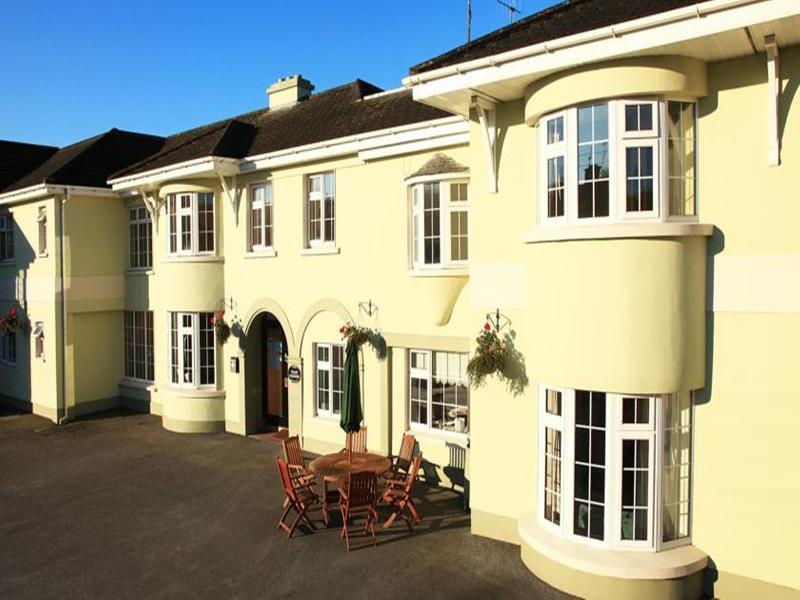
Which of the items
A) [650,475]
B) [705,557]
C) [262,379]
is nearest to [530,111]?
[650,475]

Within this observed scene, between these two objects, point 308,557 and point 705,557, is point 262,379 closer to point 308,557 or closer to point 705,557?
point 308,557

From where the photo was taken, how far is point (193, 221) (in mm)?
17156

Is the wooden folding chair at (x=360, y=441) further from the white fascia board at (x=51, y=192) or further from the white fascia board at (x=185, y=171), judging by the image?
the white fascia board at (x=51, y=192)

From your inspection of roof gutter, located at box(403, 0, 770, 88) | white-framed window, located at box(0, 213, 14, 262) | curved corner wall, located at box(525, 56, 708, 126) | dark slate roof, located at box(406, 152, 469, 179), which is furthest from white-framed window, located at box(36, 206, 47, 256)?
curved corner wall, located at box(525, 56, 708, 126)

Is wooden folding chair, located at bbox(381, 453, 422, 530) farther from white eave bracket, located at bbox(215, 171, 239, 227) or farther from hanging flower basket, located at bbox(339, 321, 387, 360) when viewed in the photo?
white eave bracket, located at bbox(215, 171, 239, 227)

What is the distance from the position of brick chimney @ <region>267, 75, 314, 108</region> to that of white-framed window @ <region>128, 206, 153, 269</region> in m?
5.26

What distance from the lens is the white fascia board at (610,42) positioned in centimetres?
703

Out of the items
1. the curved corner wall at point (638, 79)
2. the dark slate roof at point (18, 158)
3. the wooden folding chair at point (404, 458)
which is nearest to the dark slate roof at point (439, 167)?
the curved corner wall at point (638, 79)

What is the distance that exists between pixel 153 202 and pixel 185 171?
245cm

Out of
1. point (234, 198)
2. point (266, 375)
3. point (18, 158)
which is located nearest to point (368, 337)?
point (266, 375)

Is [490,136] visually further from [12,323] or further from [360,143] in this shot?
[12,323]

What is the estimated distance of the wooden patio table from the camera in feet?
36.2

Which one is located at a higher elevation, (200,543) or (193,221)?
(193,221)

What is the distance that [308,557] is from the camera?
9.77 metres
